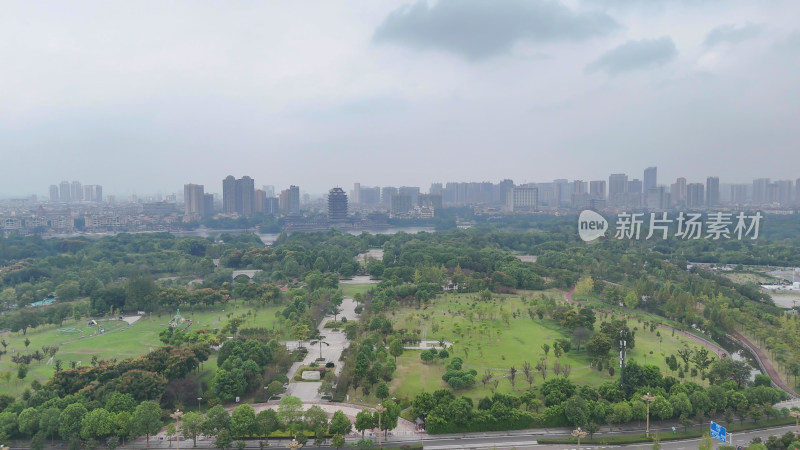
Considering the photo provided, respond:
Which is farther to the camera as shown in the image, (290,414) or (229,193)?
(229,193)

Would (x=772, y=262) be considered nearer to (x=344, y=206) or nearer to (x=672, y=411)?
(x=672, y=411)

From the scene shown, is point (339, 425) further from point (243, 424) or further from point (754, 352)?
point (754, 352)

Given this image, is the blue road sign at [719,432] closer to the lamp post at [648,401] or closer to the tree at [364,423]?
the lamp post at [648,401]

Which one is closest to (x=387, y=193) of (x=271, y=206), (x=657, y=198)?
(x=271, y=206)

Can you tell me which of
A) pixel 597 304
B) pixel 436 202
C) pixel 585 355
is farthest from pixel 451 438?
pixel 436 202

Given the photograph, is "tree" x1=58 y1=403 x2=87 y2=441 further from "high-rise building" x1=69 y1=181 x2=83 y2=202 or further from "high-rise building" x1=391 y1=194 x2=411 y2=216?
"high-rise building" x1=69 y1=181 x2=83 y2=202

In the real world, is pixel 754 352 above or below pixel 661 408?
below
